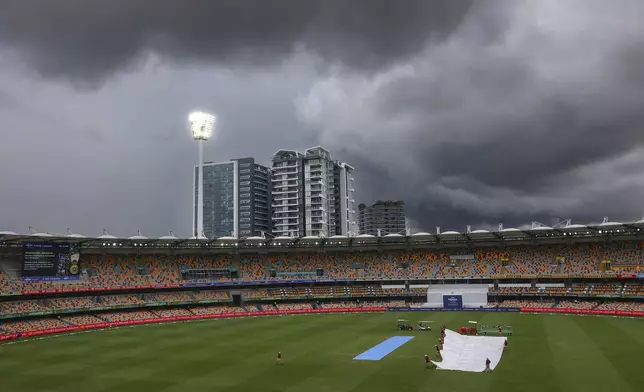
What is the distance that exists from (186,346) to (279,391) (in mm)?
20699

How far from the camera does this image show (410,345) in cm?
4341

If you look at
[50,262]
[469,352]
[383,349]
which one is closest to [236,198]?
[50,262]

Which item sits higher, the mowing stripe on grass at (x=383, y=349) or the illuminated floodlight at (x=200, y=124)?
the illuminated floodlight at (x=200, y=124)

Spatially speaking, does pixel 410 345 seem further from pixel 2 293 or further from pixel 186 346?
pixel 2 293

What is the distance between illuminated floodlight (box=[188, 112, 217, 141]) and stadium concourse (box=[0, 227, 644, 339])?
23.3 metres

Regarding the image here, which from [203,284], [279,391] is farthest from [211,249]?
[279,391]

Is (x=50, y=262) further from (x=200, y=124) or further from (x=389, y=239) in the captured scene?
(x=389, y=239)

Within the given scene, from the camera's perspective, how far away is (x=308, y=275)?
87188 mm

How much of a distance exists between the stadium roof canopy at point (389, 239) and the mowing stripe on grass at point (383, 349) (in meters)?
33.5

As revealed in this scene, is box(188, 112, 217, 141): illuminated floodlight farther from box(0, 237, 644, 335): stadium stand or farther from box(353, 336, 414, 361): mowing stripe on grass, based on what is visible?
box(353, 336, 414, 361): mowing stripe on grass

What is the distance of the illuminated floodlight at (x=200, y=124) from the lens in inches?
3762

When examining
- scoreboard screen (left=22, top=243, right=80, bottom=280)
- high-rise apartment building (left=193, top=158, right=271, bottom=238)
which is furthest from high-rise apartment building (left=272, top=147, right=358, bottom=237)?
scoreboard screen (left=22, top=243, right=80, bottom=280)

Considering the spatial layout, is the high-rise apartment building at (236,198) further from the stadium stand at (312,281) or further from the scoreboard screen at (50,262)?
the scoreboard screen at (50,262)

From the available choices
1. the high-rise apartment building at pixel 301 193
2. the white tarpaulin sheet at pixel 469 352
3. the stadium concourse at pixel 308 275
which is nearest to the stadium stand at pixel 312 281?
the stadium concourse at pixel 308 275
